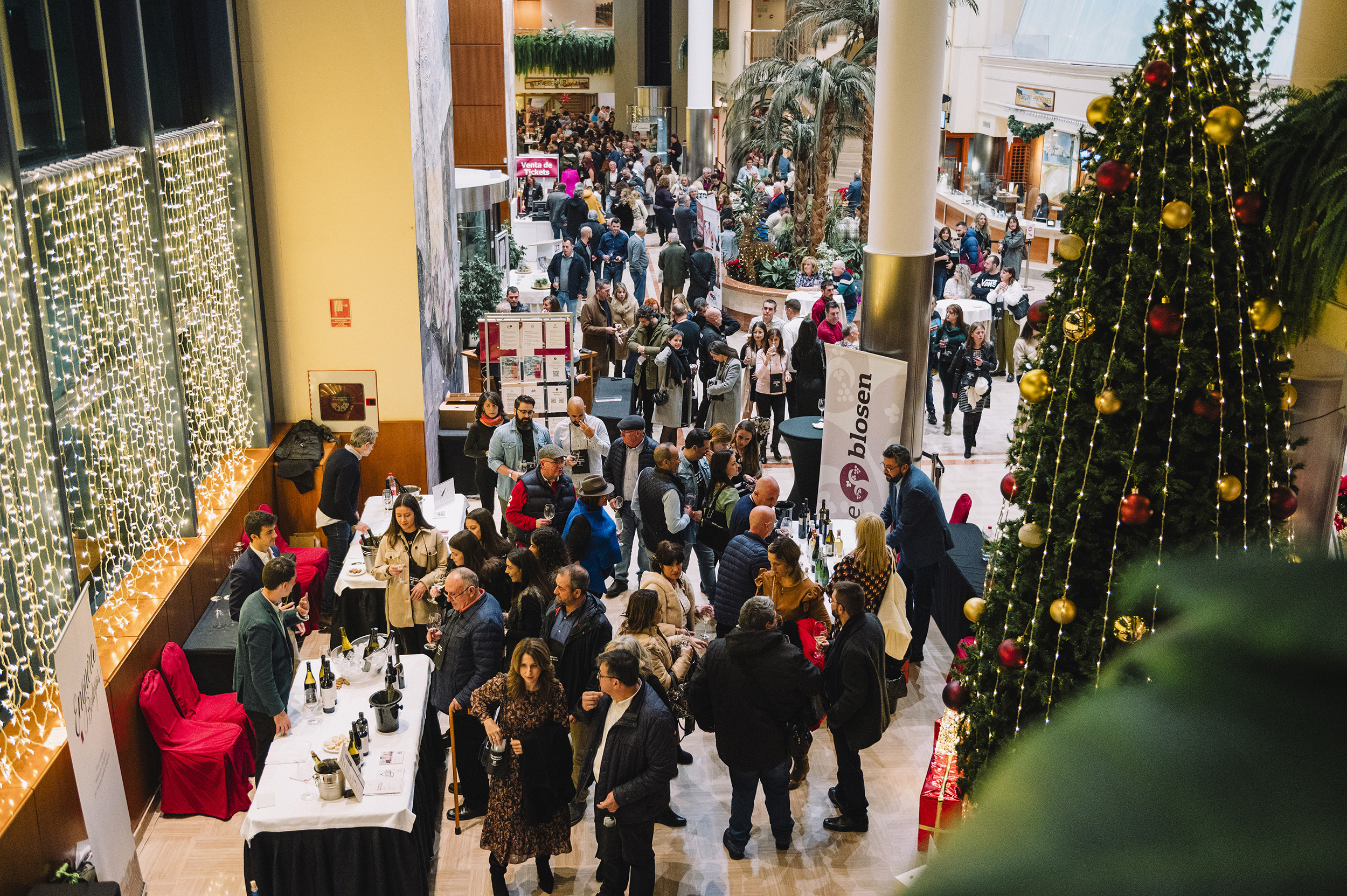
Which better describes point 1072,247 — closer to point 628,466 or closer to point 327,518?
point 628,466

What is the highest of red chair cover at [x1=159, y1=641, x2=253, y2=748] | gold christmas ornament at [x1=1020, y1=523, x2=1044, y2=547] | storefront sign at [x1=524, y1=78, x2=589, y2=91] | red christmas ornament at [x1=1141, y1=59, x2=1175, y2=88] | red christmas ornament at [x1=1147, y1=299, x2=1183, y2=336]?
storefront sign at [x1=524, y1=78, x2=589, y2=91]

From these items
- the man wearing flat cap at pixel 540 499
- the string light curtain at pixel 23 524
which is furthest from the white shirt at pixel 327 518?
the string light curtain at pixel 23 524

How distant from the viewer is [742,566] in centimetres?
624

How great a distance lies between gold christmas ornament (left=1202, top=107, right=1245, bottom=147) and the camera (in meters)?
3.11

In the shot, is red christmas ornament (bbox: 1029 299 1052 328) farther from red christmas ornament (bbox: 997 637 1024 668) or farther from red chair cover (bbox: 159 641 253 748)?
red chair cover (bbox: 159 641 253 748)

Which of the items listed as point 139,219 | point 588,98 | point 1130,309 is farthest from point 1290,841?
point 588,98

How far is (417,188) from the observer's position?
9.26 m

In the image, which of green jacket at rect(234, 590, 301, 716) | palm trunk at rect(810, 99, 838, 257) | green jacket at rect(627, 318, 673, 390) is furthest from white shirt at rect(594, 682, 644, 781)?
palm trunk at rect(810, 99, 838, 257)

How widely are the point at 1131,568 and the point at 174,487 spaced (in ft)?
25.1

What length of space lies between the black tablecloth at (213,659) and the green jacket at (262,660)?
0.90 m

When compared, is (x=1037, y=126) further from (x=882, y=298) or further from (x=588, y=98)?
(x=588, y=98)

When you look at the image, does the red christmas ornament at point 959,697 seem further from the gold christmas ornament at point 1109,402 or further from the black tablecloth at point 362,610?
the black tablecloth at point 362,610

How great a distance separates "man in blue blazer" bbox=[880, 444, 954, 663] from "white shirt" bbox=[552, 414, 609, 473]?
2.35 m

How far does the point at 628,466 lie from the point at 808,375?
3.13 meters
